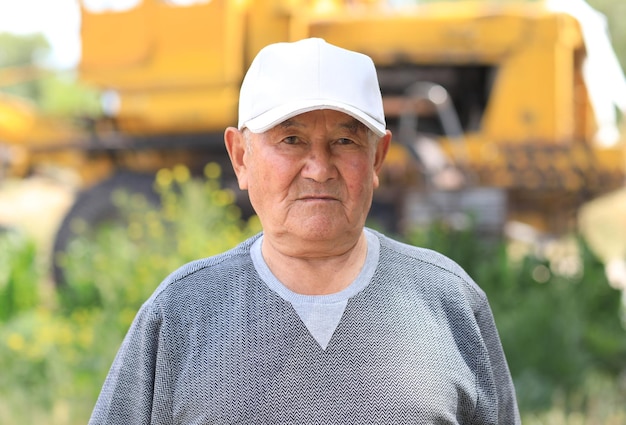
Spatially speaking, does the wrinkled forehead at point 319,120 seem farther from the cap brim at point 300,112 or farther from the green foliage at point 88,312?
the green foliage at point 88,312

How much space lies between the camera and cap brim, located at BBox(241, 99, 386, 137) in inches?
60.2

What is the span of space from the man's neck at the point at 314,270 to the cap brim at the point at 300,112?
8.6 inches

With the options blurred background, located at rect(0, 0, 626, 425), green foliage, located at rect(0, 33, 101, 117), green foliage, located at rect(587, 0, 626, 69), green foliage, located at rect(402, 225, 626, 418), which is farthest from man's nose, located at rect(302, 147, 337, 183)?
green foliage, located at rect(587, 0, 626, 69)

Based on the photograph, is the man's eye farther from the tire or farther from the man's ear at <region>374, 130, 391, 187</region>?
the tire

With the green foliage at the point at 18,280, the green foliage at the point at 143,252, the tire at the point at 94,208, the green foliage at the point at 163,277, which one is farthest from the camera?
the tire at the point at 94,208

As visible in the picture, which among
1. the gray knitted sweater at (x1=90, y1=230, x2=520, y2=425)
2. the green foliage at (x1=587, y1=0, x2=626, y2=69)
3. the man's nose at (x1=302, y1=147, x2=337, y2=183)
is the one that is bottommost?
the green foliage at (x1=587, y1=0, x2=626, y2=69)

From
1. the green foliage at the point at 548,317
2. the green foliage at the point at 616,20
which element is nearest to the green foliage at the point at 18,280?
the green foliage at the point at 548,317

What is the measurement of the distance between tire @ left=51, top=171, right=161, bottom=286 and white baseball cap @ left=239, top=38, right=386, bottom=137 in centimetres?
624

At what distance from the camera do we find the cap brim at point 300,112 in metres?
1.53

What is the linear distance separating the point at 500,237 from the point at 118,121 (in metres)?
4.26

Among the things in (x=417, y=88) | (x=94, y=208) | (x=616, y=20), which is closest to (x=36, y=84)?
(x=616, y=20)

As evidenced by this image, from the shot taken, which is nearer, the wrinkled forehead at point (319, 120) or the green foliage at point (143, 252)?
the wrinkled forehead at point (319, 120)

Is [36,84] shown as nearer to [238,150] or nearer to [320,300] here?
[238,150]

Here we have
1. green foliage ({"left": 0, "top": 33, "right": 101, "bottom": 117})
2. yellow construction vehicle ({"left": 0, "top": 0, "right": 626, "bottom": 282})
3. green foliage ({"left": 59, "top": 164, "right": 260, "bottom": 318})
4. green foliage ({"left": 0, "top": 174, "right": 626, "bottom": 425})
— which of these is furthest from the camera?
green foliage ({"left": 0, "top": 33, "right": 101, "bottom": 117})
